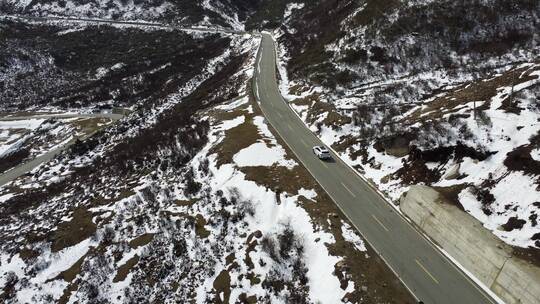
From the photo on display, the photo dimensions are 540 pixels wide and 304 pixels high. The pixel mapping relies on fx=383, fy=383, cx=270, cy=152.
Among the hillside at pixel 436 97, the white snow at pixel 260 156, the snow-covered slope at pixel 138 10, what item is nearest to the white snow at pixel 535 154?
the hillside at pixel 436 97

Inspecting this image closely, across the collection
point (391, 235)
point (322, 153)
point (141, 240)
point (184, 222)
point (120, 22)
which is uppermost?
point (120, 22)

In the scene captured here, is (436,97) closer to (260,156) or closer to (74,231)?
(260,156)

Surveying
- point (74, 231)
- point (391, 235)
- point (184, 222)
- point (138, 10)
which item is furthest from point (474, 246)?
point (138, 10)

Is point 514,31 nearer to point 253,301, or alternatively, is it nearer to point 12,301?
point 253,301

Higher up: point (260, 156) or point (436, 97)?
point (436, 97)

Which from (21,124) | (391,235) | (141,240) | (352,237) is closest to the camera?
(391,235)

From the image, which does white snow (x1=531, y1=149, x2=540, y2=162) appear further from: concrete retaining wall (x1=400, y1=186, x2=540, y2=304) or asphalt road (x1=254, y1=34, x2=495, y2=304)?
asphalt road (x1=254, y1=34, x2=495, y2=304)
